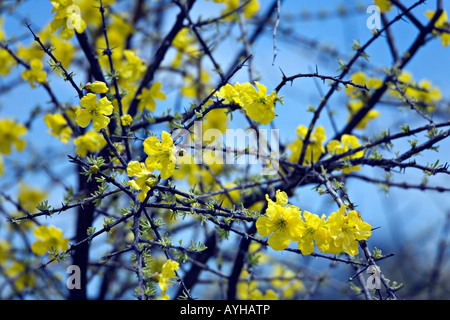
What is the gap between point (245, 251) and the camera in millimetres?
2707

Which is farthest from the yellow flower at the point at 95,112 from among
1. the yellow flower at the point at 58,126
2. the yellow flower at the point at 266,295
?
the yellow flower at the point at 266,295

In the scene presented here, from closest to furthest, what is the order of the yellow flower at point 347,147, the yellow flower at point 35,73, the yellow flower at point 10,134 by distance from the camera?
1. the yellow flower at point 347,147
2. the yellow flower at point 35,73
3. the yellow flower at point 10,134

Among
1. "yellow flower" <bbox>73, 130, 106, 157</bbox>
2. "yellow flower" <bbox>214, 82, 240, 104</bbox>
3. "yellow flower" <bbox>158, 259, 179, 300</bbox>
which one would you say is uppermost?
"yellow flower" <bbox>73, 130, 106, 157</bbox>

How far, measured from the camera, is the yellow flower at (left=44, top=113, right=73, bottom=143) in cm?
277

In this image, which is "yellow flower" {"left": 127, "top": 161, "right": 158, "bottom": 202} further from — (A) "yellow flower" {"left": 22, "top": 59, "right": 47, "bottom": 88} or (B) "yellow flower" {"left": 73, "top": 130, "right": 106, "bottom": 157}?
(A) "yellow flower" {"left": 22, "top": 59, "right": 47, "bottom": 88}

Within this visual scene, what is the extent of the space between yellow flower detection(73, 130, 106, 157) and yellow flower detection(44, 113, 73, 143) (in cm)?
26

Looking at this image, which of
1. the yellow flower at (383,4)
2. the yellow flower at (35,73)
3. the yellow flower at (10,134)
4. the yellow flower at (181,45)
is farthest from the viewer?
the yellow flower at (10,134)

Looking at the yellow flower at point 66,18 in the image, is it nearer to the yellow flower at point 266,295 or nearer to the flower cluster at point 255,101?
the flower cluster at point 255,101

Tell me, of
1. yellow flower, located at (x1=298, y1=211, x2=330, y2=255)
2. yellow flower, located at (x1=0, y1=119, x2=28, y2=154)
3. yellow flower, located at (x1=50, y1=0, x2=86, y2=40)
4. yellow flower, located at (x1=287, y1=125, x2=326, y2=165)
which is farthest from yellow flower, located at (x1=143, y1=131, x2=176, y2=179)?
yellow flower, located at (x1=0, y1=119, x2=28, y2=154)

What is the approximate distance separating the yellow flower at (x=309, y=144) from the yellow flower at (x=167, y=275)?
128cm

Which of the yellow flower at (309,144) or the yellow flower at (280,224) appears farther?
the yellow flower at (309,144)

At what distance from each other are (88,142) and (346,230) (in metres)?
1.61

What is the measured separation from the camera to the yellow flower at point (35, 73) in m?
2.68
